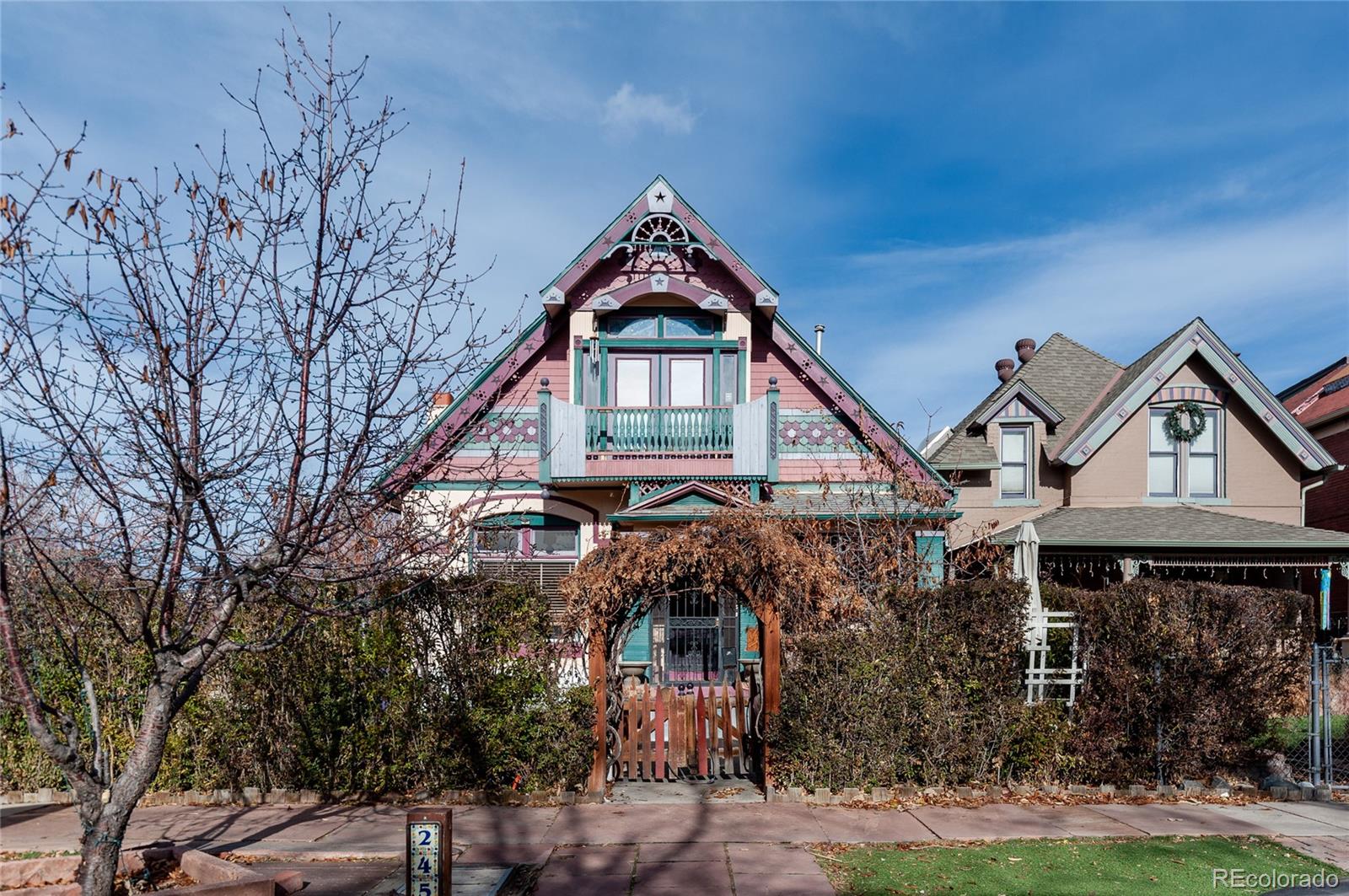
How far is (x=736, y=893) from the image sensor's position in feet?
20.4

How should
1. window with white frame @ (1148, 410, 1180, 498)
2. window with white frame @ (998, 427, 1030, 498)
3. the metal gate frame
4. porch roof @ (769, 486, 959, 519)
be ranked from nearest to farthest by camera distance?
the metal gate frame < porch roof @ (769, 486, 959, 519) < window with white frame @ (1148, 410, 1180, 498) < window with white frame @ (998, 427, 1030, 498)

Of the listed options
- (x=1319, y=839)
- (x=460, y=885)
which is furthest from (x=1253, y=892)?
(x=460, y=885)

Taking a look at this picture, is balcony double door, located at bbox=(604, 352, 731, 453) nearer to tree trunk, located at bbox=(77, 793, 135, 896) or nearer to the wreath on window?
tree trunk, located at bbox=(77, 793, 135, 896)

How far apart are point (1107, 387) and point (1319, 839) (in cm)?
1516

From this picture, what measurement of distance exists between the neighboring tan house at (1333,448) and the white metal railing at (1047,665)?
14.6 m

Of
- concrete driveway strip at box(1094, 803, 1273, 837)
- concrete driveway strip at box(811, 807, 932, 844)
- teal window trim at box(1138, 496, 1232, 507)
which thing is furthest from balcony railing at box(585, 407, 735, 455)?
teal window trim at box(1138, 496, 1232, 507)

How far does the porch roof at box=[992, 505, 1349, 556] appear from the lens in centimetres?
1673

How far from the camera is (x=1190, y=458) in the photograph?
733 inches

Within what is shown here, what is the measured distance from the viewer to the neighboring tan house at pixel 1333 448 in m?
21.2

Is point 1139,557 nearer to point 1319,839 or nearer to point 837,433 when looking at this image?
point 837,433

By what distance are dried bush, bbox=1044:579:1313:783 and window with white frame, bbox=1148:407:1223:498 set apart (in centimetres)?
1048

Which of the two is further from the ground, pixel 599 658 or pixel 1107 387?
pixel 1107 387

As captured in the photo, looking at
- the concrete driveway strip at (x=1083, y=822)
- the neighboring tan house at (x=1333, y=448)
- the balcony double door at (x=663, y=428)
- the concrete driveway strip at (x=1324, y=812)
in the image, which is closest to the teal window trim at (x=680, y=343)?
the balcony double door at (x=663, y=428)

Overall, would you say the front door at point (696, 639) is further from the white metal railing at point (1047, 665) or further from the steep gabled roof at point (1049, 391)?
the steep gabled roof at point (1049, 391)
